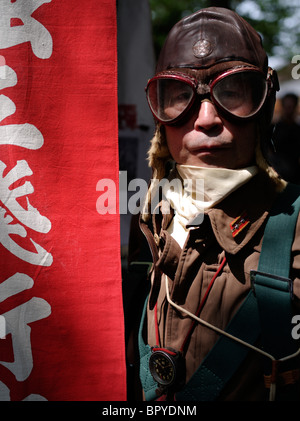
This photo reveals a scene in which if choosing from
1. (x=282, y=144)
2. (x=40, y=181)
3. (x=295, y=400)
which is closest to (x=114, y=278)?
(x=40, y=181)

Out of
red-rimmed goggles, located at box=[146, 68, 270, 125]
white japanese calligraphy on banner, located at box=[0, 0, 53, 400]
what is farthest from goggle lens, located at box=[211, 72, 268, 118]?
white japanese calligraphy on banner, located at box=[0, 0, 53, 400]

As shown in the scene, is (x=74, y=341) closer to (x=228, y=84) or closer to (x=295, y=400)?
(x=295, y=400)

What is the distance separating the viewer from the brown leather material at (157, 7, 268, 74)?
152cm

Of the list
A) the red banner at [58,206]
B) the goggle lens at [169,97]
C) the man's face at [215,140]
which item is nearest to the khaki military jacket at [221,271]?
the man's face at [215,140]

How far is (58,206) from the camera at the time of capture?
1.57 meters

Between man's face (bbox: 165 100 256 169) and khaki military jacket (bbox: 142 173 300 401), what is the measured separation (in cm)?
12

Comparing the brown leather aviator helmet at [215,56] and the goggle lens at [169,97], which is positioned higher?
the brown leather aviator helmet at [215,56]

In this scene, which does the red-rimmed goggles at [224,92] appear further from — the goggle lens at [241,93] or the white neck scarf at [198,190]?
the white neck scarf at [198,190]

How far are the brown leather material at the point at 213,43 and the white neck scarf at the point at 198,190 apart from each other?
408mm

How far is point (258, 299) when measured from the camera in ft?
4.53

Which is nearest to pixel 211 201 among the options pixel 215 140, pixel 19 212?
pixel 215 140

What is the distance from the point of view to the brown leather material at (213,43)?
1524 millimetres

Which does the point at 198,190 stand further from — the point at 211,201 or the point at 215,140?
the point at 215,140

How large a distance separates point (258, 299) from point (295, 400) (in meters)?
0.39
